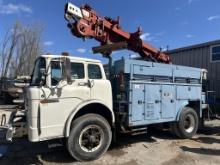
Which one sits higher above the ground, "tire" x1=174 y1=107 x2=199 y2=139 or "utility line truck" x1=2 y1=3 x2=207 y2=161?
"utility line truck" x1=2 y1=3 x2=207 y2=161

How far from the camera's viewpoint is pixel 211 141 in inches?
354

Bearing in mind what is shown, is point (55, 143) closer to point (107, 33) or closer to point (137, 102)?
point (137, 102)

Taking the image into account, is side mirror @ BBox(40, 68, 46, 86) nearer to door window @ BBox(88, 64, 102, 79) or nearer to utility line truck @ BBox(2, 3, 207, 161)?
utility line truck @ BBox(2, 3, 207, 161)

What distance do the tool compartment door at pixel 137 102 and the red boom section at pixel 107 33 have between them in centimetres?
177

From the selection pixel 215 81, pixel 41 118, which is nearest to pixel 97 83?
pixel 41 118

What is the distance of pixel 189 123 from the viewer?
31.8 ft

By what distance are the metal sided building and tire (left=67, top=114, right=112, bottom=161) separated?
917cm

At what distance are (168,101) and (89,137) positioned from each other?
309 centimetres

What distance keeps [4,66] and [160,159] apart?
129 ft

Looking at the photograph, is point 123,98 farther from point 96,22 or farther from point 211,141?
point 211,141

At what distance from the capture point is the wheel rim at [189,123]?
31.5 ft

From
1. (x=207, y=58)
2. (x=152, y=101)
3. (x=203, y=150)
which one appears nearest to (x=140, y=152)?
(x=152, y=101)

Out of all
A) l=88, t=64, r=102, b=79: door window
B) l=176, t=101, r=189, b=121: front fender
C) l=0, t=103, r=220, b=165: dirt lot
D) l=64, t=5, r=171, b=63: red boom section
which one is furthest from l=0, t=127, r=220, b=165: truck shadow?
l=64, t=5, r=171, b=63: red boom section

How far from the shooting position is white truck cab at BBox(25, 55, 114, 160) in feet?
20.6
